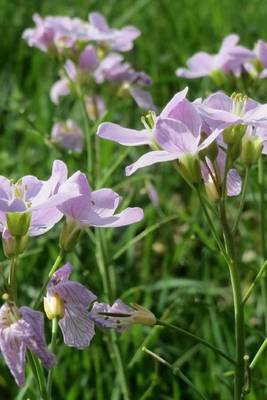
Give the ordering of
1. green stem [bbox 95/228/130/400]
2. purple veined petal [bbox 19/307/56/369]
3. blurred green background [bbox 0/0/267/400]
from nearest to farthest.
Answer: purple veined petal [bbox 19/307/56/369], green stem [bbox 95/228/130/400], blurred green background [bbox 0/0/267/400]

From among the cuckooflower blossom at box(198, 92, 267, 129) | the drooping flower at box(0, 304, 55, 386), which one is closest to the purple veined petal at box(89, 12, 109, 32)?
the cuckooflower blossom at box(198, 92, 267, 129)

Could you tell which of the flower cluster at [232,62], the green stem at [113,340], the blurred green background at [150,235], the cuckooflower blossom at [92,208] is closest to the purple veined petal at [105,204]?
the cuckooflower blossom at [92,208]

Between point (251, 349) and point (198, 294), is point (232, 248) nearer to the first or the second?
point (251, 349)

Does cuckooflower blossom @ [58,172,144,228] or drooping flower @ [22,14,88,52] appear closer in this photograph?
cuckooflower blossom @ [58,172,144,228]

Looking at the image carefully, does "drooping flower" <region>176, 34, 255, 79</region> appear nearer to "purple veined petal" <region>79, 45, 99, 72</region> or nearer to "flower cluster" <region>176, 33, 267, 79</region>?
"flower cluster" <region>176, 33, 267, 79</region>

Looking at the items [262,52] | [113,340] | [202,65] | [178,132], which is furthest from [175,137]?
[202,65]
